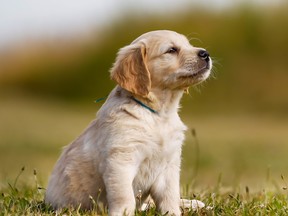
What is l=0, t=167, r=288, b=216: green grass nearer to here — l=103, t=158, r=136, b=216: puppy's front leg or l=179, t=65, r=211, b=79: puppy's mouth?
l=103, t=158, r=136, b=216: puppy's front leg

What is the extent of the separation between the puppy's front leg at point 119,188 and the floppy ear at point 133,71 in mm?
548

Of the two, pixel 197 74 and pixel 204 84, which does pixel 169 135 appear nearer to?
pixel 197 74

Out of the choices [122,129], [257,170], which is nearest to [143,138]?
[122,129]

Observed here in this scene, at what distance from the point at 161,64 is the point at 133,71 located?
0.73ft

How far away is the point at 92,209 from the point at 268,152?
27.9 ft

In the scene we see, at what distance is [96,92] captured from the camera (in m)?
18.9

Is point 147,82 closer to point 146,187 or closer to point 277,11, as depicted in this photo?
point 146,187

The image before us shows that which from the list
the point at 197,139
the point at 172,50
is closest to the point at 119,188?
the point at 172,50

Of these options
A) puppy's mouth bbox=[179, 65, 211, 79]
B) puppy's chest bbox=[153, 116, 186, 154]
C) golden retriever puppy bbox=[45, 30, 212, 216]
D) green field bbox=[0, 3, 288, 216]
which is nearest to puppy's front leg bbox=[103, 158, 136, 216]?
golden retriever puppy bbox=[45, 30, 212, 216]

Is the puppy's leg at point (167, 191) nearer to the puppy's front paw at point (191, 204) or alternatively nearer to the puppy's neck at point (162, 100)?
the puppy's front paw at point (191, 204)

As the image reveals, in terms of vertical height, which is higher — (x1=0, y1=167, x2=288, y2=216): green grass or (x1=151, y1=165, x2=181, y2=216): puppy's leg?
(x1=151, y1=165, x2=181, y2=216): puppy's leg

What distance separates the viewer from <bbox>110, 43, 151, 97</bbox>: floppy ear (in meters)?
4.34

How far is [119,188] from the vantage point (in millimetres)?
4098

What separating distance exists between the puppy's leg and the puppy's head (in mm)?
600
